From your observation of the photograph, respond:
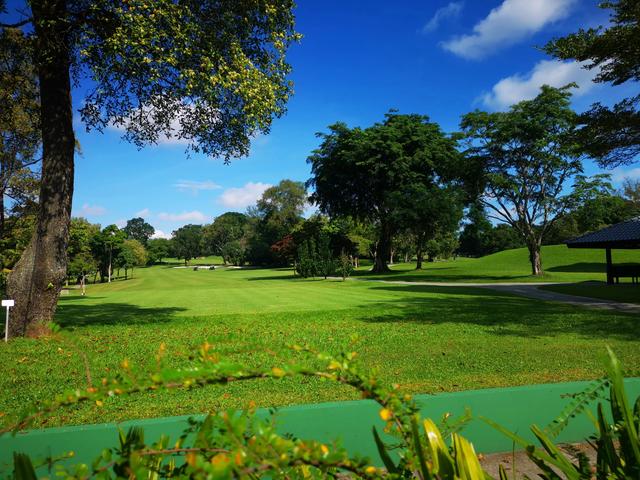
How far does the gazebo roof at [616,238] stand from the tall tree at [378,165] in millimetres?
12505

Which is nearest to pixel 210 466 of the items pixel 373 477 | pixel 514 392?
pixel 373 477

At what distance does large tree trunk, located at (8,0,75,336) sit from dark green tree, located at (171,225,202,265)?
11612 cm

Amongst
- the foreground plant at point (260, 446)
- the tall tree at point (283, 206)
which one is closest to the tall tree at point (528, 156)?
the foreground plant at point (260, 446)

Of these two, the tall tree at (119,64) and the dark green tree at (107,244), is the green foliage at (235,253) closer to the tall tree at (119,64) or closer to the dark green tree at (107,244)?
the dark green tree at (107,244)

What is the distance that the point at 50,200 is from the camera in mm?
9836

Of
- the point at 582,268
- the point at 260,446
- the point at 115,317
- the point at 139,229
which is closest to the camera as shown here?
the point at 260,446

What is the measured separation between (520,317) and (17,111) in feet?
54.2

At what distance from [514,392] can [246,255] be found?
292ft

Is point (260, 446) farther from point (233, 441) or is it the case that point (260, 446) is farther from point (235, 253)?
point (235, 253)

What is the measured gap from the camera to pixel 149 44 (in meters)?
8.77

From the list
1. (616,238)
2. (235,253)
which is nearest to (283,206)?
(235,253)

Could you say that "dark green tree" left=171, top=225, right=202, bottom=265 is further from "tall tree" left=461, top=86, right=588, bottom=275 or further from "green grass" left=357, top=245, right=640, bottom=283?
"tall tree" left=461, top=86, right=588, bottom=275

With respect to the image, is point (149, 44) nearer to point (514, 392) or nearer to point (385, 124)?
point (514, 392)

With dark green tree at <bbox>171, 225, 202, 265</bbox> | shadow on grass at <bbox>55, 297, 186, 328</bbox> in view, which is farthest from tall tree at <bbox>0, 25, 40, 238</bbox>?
dark green tree at <bbox>171, 225, 202, 265</bbox>
